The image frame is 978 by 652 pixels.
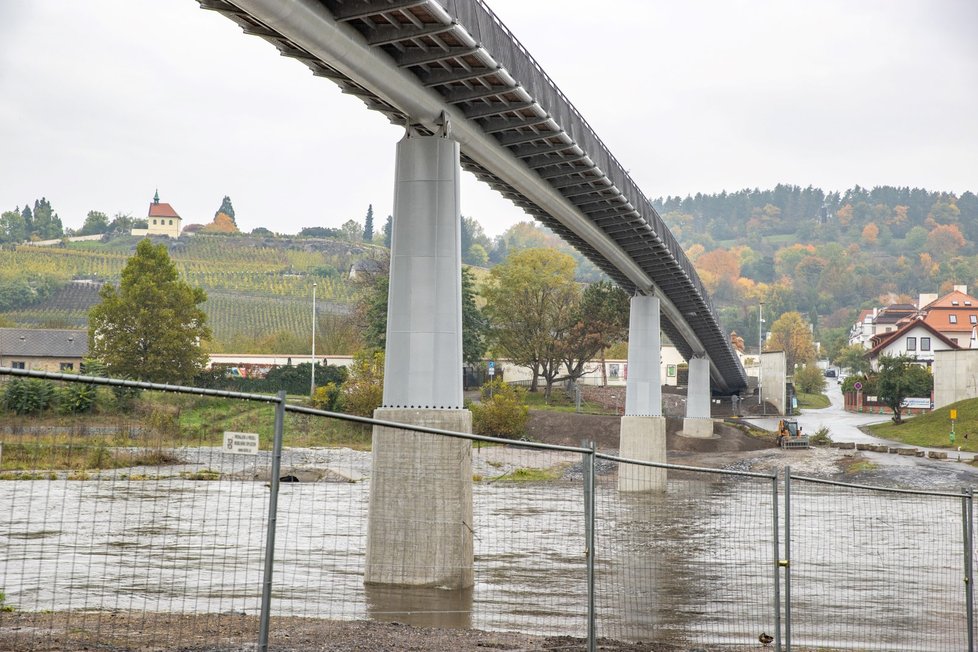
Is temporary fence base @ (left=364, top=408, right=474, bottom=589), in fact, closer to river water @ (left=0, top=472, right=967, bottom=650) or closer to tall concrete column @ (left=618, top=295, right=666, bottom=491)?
river water @ (left=0, top=472, right=967, bottom=650)

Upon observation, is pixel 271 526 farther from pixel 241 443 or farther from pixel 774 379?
pixel 774 379

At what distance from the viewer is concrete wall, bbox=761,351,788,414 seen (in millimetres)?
115562

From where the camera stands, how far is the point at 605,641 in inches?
493

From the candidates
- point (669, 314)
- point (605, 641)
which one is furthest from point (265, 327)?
point (605, 641)

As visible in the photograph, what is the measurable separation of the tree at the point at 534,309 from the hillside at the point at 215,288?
118ft

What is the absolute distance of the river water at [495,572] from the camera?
9.83 meters

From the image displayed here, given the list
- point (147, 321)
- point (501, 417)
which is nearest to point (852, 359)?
point (501, 417)

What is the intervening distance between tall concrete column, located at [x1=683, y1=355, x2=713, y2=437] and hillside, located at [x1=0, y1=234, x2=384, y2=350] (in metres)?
59.7

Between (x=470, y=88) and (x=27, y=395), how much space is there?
1767cm

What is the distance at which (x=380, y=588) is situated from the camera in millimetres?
18250

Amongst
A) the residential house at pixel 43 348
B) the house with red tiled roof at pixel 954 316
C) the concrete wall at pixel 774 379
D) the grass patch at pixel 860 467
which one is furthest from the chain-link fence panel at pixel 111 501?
the house with red tiled roof at pixel 954 316

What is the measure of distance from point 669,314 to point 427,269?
1733 inches

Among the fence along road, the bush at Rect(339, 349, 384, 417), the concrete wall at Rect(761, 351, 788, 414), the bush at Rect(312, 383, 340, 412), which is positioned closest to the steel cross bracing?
the fence along road

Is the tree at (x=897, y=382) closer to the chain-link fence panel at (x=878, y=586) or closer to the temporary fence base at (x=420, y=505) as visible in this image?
the chain-link fence panel at (x=878, y=586)
